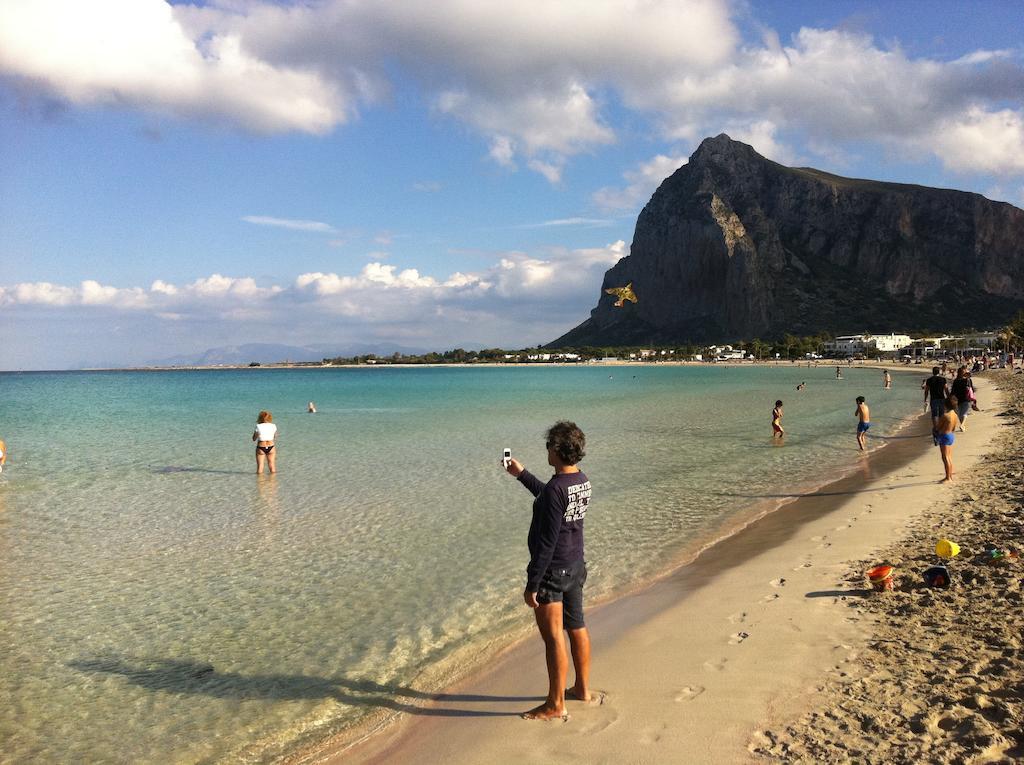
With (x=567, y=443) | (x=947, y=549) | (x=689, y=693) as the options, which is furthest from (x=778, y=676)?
(x=947, y=549)

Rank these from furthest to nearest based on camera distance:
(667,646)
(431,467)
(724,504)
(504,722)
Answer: (431,467) → (724,504) → (667,646) → (504,722)

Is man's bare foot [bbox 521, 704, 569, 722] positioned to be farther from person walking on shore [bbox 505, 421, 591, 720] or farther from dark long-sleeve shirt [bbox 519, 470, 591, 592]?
dark long-sleeve shirt [bbox 519, 470, 591, 592]

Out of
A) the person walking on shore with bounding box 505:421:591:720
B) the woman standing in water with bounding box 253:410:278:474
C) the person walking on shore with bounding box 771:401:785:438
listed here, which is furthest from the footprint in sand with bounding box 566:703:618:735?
the person walking on shore with bounding box 771:401:785:438

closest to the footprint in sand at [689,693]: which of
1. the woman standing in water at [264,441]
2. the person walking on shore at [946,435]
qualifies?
the person walking on shore at [946,435]

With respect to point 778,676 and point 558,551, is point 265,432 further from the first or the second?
point 778,676

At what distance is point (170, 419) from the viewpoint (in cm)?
4191

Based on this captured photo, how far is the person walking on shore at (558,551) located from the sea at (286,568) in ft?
3.46

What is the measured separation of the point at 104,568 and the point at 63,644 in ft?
10.7

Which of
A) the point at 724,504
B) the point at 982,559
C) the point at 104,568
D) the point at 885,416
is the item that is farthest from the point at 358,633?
the point at 885,416

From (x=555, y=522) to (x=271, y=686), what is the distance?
368cm

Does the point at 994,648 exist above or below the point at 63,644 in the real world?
above

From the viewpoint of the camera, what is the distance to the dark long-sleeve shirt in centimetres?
481

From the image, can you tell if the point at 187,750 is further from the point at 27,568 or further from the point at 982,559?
the point at 982,559

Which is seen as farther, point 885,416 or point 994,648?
point 885,416
